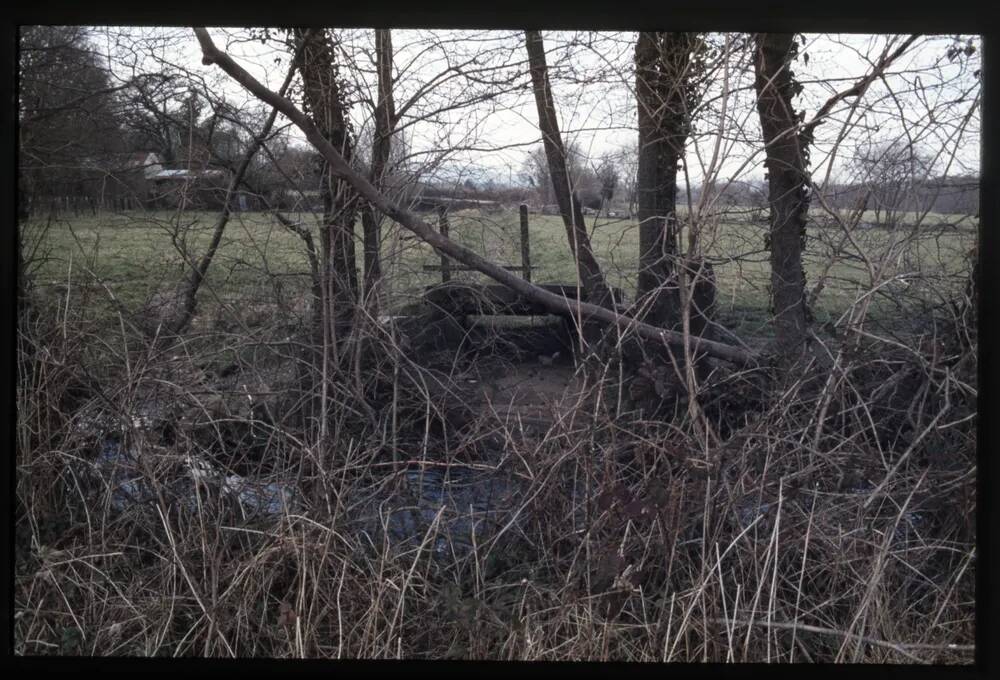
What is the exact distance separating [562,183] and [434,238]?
65 cm

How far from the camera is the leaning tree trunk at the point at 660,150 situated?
4.07m

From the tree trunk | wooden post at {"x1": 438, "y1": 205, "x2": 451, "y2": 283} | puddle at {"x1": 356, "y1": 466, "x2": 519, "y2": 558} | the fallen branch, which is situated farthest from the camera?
wooden post at {"x1": 438, "y1": 205, "x2": 451, "y2": 283}

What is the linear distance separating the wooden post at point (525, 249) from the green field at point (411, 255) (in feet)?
0.10

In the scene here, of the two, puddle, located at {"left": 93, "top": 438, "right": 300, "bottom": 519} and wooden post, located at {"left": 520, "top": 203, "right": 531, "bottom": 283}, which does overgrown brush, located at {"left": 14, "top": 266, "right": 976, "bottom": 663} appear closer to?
puddle, located at {"left": 93, "top": 438, "right": 300, "bottom": 519}

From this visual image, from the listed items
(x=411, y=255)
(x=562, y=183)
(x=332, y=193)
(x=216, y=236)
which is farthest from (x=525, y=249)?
(x=216, y=236)

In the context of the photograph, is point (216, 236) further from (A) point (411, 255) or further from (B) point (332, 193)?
(A) point (411, 255)

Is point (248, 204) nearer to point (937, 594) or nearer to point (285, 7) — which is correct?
A: point (285, 7)

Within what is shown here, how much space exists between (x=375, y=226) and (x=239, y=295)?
71cm

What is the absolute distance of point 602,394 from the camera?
386 centimetres

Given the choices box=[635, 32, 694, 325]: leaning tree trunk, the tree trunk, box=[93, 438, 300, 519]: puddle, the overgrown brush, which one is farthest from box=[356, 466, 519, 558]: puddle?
the tree trunk

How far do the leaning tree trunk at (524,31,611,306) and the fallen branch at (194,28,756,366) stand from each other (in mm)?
130

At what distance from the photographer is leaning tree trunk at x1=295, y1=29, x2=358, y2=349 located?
4078 millimetres

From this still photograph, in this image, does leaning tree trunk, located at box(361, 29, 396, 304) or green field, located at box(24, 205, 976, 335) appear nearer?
green field, located at box(24, 205, 976, 335)

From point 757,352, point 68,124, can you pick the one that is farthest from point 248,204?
point 757,352
